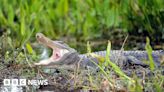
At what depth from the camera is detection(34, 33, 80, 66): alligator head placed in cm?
468

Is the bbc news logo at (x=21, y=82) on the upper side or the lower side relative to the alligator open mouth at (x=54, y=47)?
lower

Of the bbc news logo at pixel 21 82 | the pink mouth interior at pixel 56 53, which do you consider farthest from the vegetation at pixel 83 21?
the bbc news logo at pixel 21 82

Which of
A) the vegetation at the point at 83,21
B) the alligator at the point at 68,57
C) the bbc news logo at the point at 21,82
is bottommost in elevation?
the bbc news logo at the point at 21,82

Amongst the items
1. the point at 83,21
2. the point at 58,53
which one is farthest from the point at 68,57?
the point at 83,21

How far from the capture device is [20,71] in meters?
4.59

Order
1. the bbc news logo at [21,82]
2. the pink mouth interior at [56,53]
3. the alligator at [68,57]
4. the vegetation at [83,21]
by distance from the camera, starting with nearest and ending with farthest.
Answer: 1. the bbc news logo at [21,82]
2. the alligator at [68,57]
3. the pink mouth interior at [56,53]
4. the vegetation at [83,21]

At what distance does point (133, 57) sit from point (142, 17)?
174cm

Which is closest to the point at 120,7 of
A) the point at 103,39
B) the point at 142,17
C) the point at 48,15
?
the point at 142,17

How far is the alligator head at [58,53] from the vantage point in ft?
15.4

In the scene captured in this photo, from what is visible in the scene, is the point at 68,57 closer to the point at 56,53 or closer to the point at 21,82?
the point at 56,53

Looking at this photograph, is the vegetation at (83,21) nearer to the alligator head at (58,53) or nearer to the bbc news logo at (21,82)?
the alligator head at (58,53)

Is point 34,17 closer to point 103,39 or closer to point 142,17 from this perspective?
point 103,39

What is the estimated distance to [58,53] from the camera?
4848 millimetres

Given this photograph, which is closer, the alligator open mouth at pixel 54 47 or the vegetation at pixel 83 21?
the alligator open mouth at pixel 54 47
